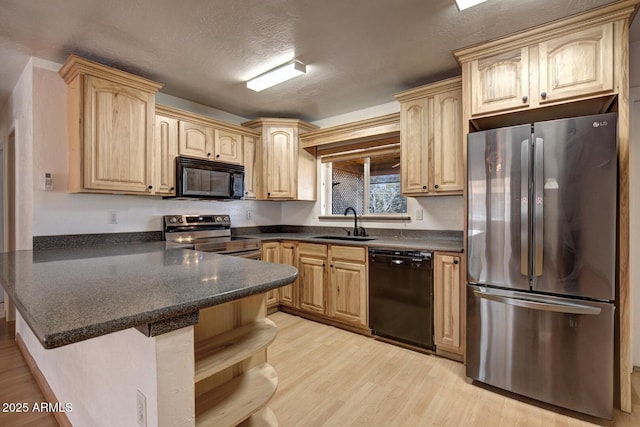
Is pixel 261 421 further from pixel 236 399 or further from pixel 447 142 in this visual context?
pixel 447 142

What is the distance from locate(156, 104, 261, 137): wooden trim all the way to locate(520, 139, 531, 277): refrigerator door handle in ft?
9.13

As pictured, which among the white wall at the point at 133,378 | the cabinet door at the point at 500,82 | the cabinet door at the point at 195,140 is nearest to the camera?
the white wall at the point at 133,378

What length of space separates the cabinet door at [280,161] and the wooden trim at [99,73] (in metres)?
1.38

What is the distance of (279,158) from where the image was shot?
12.3 ft

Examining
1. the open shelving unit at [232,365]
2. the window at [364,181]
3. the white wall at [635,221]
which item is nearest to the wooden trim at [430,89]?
the window at [364,181]

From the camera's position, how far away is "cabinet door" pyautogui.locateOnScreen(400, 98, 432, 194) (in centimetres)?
277

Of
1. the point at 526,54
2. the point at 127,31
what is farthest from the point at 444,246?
the point at 127,31

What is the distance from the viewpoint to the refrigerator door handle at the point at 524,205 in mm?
1938

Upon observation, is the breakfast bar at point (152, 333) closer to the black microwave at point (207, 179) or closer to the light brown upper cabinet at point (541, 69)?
the black microwave at point (207, 179)

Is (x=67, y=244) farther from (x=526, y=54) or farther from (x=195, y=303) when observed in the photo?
(x=526, y=54)

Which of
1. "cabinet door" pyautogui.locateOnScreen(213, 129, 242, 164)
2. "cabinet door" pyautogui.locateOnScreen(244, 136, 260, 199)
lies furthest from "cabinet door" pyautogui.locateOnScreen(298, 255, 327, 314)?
"cabinet door" pyautogui.locateOnScreen(213, 129, 242, 164)

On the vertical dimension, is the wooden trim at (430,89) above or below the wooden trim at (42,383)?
above

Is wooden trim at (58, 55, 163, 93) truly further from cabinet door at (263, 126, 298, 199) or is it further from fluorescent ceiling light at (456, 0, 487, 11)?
fluorescent ceiling light at (456, 0, 487, 11)

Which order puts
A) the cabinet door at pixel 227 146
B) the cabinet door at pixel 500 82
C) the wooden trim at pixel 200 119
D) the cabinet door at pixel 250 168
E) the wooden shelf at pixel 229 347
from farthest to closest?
the cabinet door at pixel 250 168 < the cabinet door at pixel 227 146 < the wooden trim at pixel 200 119 < the cabinet door at pixel 500 82 < the wooden shelf at pixel 229 347
